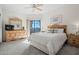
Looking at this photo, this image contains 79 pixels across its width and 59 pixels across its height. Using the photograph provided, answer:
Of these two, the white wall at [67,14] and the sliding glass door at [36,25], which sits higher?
the white wall at [67,14]

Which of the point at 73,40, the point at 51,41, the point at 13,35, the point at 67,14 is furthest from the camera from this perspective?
the point at 13,35

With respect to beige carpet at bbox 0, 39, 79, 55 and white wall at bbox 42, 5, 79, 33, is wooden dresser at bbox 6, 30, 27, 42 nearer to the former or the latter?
beige carpet at bbox 0, 39, 79, 55

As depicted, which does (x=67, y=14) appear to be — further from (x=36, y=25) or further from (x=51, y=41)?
(x=51, y=41)

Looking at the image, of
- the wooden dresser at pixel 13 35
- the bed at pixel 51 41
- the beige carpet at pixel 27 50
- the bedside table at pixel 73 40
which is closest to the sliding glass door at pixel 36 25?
the bed at pixel 51 41

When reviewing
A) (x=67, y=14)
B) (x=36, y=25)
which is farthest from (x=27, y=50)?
(x=67, y=14)

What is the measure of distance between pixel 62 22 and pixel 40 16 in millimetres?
1133

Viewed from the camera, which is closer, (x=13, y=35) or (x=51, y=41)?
(x=51, y=41)

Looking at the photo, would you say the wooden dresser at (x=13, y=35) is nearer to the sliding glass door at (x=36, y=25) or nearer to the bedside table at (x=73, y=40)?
the sliding glass door at (x=36, y=25)

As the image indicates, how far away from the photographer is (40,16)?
368 centimetres

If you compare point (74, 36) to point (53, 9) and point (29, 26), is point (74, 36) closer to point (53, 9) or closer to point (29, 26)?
point (53, 9)

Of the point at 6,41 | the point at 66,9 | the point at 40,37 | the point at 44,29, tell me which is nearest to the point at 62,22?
the point at 66,9

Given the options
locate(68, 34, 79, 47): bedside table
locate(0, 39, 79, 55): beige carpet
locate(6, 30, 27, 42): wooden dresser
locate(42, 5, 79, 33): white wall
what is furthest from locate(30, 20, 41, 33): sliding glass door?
locate(68, 34, 79, 47): bedside table

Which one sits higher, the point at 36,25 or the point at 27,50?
the point at 36,25
